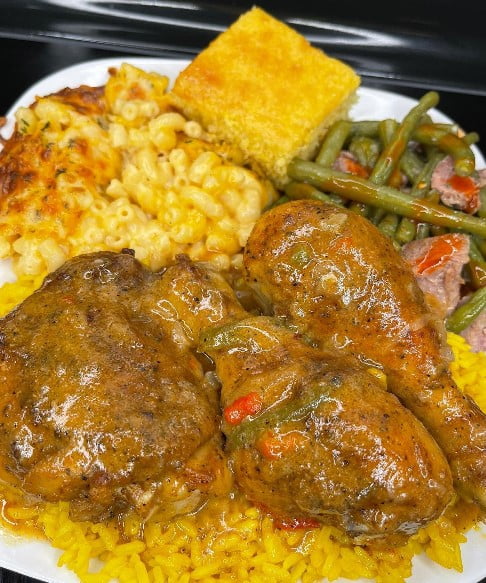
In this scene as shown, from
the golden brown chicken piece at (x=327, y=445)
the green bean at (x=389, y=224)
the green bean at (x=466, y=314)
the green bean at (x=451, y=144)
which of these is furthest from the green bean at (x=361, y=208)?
the golden brown chicken piece at (x=327, y=445)

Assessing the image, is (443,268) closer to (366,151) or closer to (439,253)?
(439,253)

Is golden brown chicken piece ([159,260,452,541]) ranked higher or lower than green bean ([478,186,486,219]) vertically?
lower

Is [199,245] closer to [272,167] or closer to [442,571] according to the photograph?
[272,167]

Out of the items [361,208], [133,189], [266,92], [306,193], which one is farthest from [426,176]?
[133,189]

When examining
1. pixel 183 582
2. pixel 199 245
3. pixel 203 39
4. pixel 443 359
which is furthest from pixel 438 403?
pixel 203 39

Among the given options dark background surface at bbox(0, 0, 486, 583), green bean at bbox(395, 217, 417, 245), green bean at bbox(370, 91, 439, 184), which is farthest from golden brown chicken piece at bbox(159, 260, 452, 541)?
dark background surface at bbox(0, 0, 486, 583)

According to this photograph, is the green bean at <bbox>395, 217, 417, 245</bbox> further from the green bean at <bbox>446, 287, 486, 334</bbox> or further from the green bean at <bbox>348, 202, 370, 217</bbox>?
the green bean at <bbox>446, 287, 486, 334</bbox>
